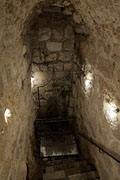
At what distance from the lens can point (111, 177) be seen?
2.92 m

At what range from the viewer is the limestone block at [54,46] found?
427cm

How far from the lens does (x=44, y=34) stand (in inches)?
163

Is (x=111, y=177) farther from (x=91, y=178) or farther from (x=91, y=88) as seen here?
(x=91, y=88)

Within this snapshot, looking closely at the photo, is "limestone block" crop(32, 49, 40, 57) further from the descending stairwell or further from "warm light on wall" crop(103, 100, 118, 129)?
"warm light on wall" crop(103, 100, 118, 129)

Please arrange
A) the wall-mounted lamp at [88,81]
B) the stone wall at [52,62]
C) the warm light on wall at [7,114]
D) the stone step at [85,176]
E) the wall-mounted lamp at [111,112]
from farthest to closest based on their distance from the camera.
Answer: the stone wall at [52,62] → the stone step at [85,176] → the wall-mounted lamp at [88,81] → the wall-mounted lamp at [111,112] → the warm light on wall at [7,114]

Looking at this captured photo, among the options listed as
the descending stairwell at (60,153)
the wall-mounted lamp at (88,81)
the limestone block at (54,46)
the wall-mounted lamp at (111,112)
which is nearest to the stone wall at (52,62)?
the limestone block at (54,46)

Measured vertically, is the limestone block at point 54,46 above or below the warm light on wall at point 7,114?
above

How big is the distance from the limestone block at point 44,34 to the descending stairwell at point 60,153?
86.9 inches

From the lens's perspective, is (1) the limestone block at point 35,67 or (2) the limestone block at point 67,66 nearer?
(1) the limestone block at point 35,67

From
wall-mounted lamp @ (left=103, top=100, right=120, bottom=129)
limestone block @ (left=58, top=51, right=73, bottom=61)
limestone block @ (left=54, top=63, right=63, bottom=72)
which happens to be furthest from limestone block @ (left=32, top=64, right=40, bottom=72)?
wall-mounted lamp @ (left=103, top=100, right=120, bottom=129)

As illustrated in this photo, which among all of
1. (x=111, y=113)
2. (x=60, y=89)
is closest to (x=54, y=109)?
(x=60, y=89)

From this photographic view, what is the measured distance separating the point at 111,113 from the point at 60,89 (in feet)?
7.98

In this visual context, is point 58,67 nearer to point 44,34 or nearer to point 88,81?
point 44,34

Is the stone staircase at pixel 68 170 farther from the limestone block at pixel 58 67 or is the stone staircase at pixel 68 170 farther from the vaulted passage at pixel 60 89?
the limestone block at pixel 58 67
